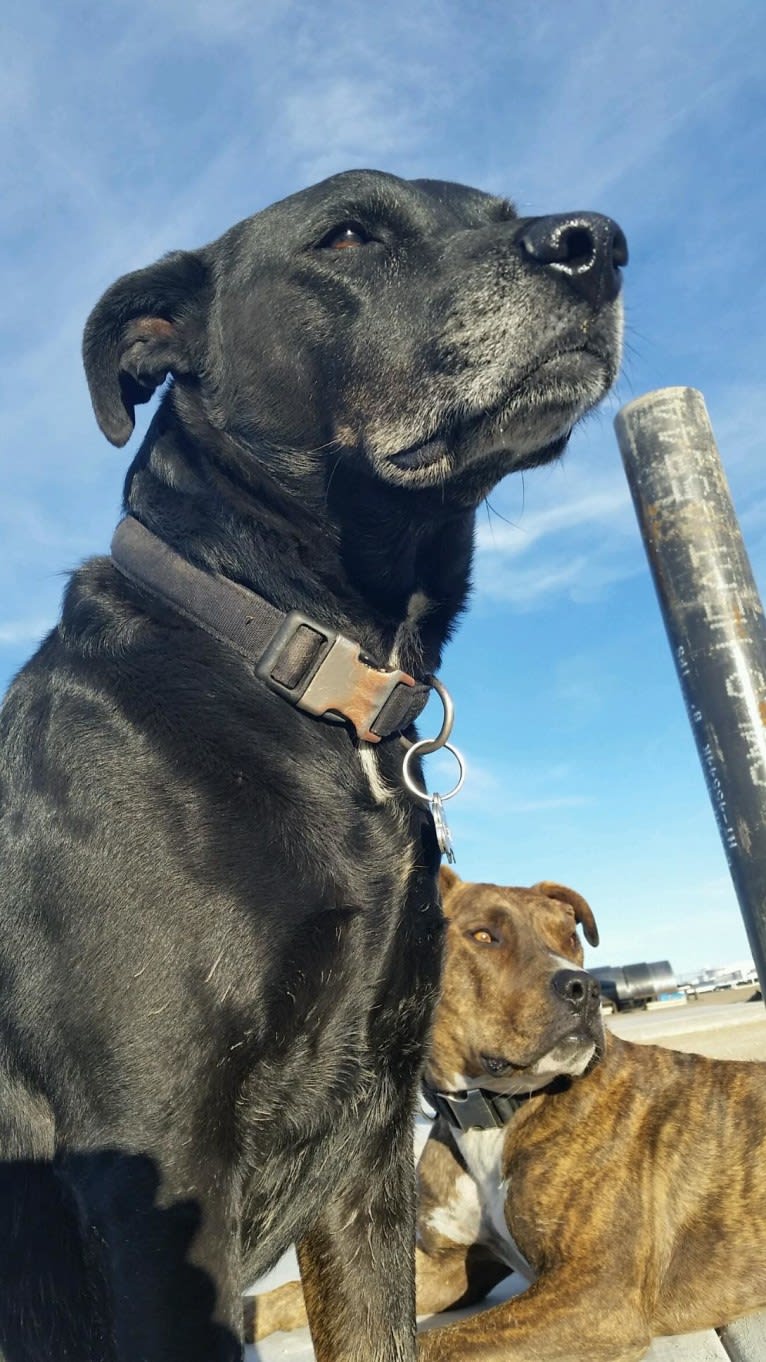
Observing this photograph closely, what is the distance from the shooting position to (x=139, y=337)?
9.19ft

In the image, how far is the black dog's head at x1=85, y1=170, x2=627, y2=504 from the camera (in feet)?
8.28

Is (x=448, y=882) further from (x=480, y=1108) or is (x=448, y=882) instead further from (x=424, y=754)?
(x=424, y=754)

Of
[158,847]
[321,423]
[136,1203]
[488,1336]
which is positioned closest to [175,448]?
[321,423]

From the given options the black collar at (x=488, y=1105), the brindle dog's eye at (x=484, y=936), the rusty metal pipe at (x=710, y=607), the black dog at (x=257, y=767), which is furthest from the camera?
the brindle dog's eye at (x=484, y=936)

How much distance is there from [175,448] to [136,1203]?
161 cm

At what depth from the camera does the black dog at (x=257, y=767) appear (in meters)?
1.91

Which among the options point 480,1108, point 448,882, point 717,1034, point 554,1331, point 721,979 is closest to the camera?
point 554,1331

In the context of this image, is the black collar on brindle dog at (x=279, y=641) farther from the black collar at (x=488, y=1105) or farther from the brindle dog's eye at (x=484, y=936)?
the brindle dog's eye at (x=484, y=936)

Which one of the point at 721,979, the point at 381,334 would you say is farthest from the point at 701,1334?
the point at 721,979

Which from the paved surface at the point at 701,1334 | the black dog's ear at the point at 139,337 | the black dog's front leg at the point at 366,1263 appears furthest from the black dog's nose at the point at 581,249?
the paved surface at the point at 701,1334

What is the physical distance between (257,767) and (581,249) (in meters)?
1.36

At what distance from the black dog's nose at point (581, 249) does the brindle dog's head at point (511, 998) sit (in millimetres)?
2204

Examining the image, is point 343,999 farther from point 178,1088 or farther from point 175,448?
point 175,448

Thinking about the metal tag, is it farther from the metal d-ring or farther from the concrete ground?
the concrete ground
